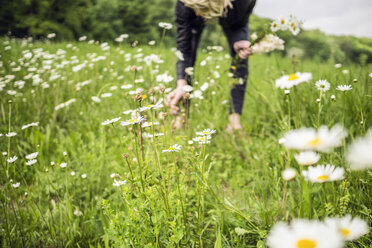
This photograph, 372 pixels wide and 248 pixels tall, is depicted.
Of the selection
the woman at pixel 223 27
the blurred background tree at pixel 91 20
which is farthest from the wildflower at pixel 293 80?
the blurred background tree at pixel 91 20

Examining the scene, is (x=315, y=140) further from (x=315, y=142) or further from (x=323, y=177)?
(x=323, y=177)

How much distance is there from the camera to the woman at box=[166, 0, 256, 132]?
1.61 meters

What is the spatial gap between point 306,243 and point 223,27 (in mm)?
1925

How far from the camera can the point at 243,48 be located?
1724 mm

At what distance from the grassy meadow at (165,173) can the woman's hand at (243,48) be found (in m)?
0.13

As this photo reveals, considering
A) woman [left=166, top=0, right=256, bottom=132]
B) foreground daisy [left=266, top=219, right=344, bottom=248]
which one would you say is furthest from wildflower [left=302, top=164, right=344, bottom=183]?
woman [left=166, top=0, right=256, bottom=132]

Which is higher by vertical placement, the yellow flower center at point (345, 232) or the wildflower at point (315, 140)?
the wildflower at point (315, 140)

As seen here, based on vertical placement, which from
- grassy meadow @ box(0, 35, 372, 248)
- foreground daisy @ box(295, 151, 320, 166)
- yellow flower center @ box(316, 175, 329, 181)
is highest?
foreground daisy @ box(295, 151, 320, 166)

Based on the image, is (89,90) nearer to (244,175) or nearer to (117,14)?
(244,175)

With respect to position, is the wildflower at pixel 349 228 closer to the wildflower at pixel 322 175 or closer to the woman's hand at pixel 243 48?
the wildflower at pixel 322 175

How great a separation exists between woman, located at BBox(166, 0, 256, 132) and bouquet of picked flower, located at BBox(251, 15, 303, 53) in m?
0.26

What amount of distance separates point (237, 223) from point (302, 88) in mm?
1438

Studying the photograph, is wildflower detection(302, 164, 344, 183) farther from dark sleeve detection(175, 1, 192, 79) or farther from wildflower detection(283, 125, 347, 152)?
dark sleeve detection(175, 1, 192, 79)

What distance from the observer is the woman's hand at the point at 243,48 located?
1628mm
